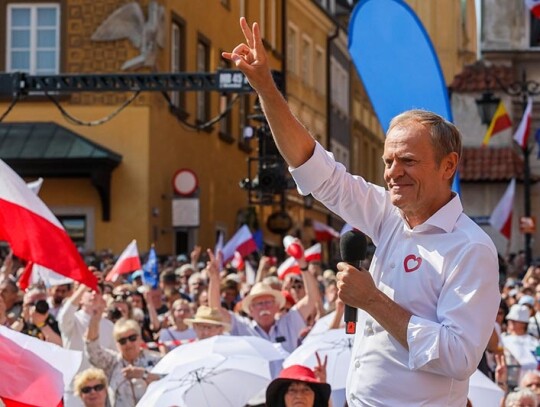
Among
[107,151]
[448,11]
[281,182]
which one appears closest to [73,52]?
[107,151]

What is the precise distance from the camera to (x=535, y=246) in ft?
122

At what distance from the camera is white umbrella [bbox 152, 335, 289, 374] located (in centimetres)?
1046

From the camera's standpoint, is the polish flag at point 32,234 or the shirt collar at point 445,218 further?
the polish flag at point 32,234

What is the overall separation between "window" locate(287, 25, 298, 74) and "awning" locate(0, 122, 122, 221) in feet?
57.5

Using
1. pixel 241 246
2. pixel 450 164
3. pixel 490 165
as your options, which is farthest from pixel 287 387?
pixel 490 165

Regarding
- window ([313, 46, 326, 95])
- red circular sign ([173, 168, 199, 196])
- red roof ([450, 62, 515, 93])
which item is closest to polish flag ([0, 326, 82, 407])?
red circular sign ([173, 168, 199, 196])

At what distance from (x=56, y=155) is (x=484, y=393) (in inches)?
802

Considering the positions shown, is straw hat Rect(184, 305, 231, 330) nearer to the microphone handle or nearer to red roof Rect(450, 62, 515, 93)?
the microphone handle

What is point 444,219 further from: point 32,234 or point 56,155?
point 56,155

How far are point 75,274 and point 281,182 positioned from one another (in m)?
11.7

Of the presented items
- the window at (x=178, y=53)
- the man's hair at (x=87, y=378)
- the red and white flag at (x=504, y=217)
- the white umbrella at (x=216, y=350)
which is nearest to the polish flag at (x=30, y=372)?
the man's hair at (x=87, y=378)

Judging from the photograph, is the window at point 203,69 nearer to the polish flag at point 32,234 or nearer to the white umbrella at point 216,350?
the white umbrella at point 216,350

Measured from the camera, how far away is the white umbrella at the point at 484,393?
951 centimetres

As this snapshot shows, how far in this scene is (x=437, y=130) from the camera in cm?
473
